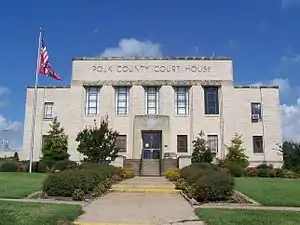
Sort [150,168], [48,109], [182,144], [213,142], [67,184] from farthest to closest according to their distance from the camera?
1. [48,109]
2. [213,142]
3. [182,144]
4. [150,168]
5. [67,184]

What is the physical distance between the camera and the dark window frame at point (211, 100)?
43.6 meters

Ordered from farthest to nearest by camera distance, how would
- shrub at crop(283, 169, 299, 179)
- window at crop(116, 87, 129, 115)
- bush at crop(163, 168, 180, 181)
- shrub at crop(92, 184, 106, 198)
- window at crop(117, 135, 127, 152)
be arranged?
window at crop(116, 87, 129, 115), window at crop(117, 135, 127, 152), shrub at crop(283, 169, 299, 179), bush at crop(163, 168, 180, 181), shrub at crop(92, 184, 106, 198)

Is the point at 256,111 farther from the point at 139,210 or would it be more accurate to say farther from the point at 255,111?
the point at 139,210

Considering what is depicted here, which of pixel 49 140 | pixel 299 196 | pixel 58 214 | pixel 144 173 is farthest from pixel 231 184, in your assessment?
pixel 49 140

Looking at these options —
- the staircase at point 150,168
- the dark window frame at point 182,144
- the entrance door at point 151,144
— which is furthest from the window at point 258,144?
the staircase at point 150,168

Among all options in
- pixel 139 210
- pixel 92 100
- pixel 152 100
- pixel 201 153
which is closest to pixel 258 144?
pixel 201 153

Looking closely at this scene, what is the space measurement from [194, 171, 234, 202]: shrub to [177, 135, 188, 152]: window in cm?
2686

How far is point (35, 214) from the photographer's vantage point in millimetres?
10711

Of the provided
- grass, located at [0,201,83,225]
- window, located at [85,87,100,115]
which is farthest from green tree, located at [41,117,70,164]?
grass, located at [0,201,83,225]

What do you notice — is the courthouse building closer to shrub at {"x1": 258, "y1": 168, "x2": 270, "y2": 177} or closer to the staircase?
the staircase

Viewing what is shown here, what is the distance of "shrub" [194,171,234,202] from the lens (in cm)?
1518

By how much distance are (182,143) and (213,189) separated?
91.0 feet

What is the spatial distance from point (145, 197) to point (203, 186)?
2689mm

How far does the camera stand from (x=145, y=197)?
54.9 ft
